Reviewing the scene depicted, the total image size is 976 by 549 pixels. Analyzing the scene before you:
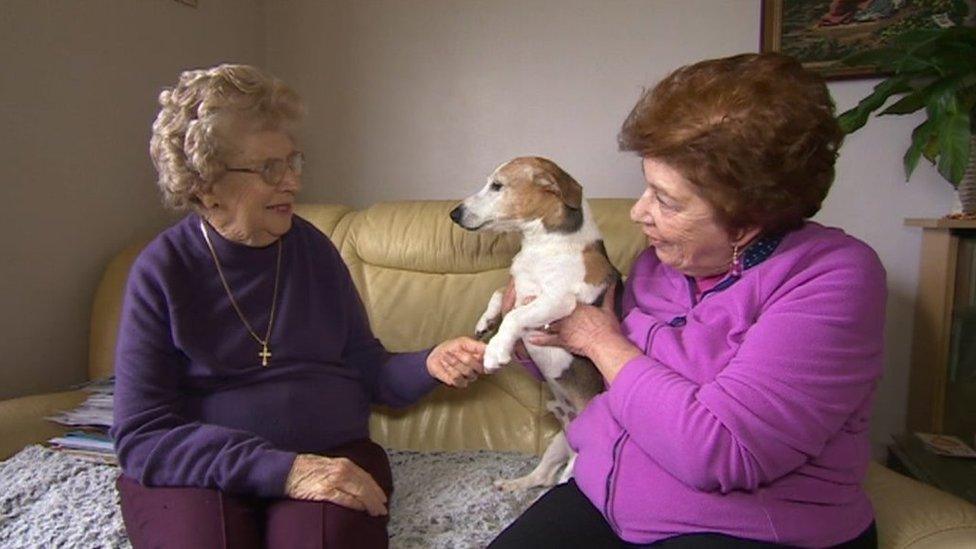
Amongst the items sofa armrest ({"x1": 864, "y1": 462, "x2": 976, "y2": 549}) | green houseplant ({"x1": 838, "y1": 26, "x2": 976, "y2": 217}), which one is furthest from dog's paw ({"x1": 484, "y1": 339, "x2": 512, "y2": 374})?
green houseplant ({"x1": 838, "y1": 26, "x2": 976, "y2": 217})

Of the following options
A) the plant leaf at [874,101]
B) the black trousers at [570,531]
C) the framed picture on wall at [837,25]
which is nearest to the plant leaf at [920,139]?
the plant leaf at [874,101]

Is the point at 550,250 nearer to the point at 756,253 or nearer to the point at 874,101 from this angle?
the point at 756,253

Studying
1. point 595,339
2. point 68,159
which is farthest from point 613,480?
point 68,159

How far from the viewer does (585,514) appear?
42.9 inches

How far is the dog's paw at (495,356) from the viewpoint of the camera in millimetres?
1292

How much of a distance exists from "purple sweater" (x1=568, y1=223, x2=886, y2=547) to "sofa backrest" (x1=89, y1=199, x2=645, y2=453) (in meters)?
0.73

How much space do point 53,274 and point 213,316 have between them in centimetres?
98

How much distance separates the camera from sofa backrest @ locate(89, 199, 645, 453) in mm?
1765

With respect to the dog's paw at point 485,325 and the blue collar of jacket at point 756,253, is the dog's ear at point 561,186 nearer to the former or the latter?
the dog's paw at point 485,325

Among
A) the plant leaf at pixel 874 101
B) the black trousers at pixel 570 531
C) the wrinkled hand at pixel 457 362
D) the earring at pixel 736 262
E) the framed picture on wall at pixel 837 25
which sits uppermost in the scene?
the framed picture on wall at pixel 837 25

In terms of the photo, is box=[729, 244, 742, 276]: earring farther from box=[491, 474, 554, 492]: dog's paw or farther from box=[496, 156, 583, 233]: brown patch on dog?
box=[491, 474, 554, 492]: dog's paw

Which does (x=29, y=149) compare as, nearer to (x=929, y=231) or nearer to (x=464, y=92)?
(x=464, y=92)

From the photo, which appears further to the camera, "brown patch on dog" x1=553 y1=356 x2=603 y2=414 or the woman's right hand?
"brown patch on dog" x1=553 y1=356 x2=603 y2=414

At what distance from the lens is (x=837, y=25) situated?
1.90 meters
